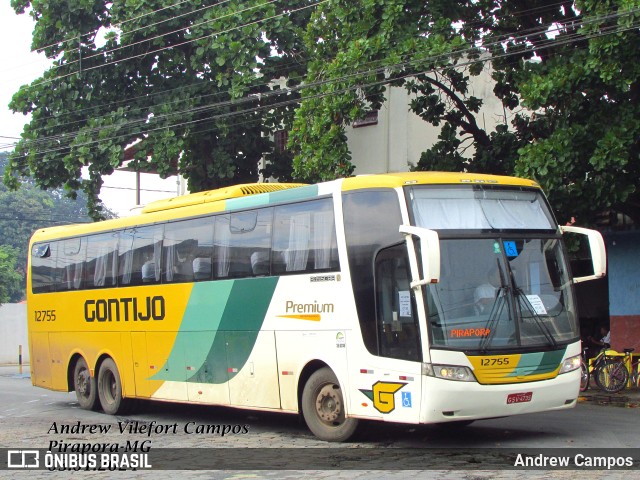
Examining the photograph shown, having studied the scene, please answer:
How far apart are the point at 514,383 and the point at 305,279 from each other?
123 inches

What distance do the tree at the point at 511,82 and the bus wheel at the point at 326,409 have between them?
6.03 metres

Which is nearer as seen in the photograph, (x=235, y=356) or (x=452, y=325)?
(x=452, y=325)

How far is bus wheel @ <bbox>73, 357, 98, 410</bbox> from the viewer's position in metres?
17.8

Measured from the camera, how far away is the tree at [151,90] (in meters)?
23.7

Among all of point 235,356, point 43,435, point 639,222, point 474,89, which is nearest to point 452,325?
point 235,356

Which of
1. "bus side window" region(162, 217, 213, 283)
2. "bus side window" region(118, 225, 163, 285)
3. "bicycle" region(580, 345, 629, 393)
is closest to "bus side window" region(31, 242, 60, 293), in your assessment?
"bus side window" region(118, 225, 163, 285)

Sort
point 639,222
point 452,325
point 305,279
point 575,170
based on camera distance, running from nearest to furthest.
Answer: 1. point 452,325
2. point 305,279
3. point 575,170
4. point 639,222

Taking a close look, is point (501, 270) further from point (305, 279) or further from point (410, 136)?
point (410, 136)

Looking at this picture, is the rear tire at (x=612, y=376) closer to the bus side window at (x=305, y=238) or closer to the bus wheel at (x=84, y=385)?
the bus side window at (x=305, y=238)

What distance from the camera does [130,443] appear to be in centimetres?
1268

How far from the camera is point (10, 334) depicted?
4338 cm

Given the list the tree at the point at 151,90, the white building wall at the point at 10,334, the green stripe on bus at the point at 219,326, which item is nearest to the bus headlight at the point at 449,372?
the green stripe on bus at the point at 219,326

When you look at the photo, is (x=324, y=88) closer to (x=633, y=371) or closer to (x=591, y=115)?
(x=591, y=115)

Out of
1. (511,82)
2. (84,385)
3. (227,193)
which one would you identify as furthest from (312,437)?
(511,82)
